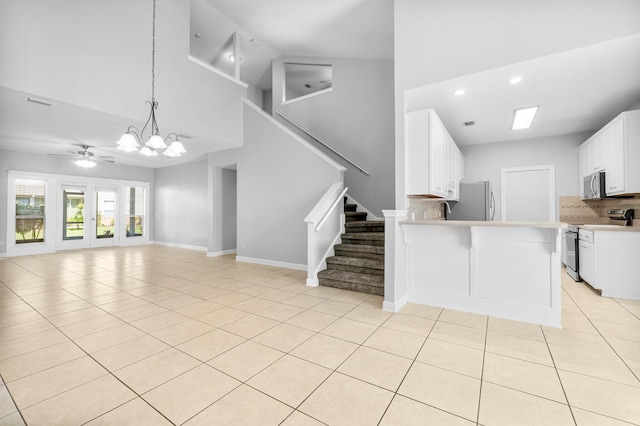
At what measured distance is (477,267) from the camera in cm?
312

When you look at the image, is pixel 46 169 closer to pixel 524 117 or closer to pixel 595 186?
pixel 524 117

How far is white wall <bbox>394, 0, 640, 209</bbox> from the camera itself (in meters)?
2.50

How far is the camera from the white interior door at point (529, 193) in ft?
17.8

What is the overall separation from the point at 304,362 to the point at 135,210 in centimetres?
990

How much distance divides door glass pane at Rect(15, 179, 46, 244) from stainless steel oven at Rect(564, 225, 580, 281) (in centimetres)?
1205

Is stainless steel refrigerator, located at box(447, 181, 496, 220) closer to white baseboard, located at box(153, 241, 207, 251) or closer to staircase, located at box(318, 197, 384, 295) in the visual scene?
staircase, located at box(318, 197, 384, 295)

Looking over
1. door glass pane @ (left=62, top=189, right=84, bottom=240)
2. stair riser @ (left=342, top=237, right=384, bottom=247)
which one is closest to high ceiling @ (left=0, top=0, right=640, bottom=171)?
door glass pane @ (left=62, top=189, right=84, bottom=240)

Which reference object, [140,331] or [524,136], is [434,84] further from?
[140,331]

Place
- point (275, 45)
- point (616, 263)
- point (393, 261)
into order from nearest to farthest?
point (393, 261) → point (616, 263) → point (275, 45)

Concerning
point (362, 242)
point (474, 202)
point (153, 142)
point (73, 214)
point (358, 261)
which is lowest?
point (358, 261)

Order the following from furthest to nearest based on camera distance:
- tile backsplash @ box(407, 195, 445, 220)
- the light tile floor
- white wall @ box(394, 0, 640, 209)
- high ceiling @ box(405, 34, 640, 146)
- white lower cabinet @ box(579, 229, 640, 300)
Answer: tile backsplash @ box(407, 195, 445, 220) → white lower cabinet @ box(579, 229, 640, 300) → high ceiling @ box(405, 34, 640, 146) → white wall @ box(394, 0, 640, 209) → the light tile floor

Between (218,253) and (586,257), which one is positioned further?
(218,253)

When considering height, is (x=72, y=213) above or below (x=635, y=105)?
below

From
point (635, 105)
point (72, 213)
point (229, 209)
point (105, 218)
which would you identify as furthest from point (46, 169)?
point (635, 105)
